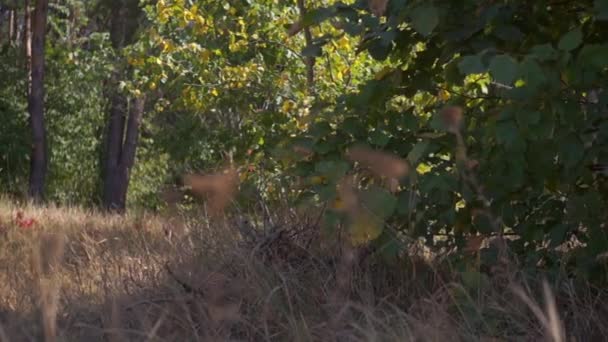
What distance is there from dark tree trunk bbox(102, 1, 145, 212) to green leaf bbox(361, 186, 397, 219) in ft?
63.1

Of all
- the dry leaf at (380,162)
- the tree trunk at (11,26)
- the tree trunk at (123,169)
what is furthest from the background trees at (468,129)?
the tree trunk at (11,26)

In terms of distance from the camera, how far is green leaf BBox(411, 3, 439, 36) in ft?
13.7

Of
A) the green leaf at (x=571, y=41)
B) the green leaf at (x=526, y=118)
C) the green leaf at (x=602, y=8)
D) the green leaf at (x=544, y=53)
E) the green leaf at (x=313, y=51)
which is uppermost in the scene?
the green leaf at (x=602, y=8)

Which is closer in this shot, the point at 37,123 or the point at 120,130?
the point at 37,123

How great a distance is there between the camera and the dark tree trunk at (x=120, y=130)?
78.4ft

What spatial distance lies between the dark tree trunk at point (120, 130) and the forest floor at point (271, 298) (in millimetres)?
17984

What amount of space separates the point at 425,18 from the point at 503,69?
56 centimetres

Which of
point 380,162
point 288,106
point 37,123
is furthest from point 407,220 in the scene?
point 37,123

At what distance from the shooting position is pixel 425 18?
13.8ft

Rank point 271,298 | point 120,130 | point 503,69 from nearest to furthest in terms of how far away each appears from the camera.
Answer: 1. point 503,69
2. point 271,298
3. point 120,130

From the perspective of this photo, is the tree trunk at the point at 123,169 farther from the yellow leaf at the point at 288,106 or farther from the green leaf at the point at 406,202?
the green leaf at the point at 406,202

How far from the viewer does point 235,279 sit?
16.1 feet

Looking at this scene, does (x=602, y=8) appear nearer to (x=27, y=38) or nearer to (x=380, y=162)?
(x=380, y=162)

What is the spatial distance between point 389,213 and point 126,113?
67.5 feet
